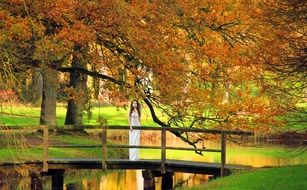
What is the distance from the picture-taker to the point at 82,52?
22797 mm

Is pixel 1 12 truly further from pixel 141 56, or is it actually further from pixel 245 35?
pixel 245 35

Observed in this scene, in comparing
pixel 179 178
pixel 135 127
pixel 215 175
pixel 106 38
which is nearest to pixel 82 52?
pixel 106 38

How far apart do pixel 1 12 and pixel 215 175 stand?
816cm

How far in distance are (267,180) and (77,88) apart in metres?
12.7

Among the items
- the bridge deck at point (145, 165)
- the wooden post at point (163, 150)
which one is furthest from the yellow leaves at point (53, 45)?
the wooden post at point (163, 150)

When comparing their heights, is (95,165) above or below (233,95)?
below

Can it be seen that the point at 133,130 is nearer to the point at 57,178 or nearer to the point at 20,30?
the point at 57,178

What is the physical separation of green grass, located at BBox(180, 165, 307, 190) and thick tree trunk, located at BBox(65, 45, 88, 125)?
7129mm

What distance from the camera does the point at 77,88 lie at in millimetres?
27750

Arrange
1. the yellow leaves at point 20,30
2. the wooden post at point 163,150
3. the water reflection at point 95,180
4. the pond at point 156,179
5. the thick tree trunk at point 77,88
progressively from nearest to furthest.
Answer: the yellow leaves at point 20,30
the wooden post at point 163,150
the thick tree trunk at point 77,88
the water reflection at point 95,180
the pond at point 156,179

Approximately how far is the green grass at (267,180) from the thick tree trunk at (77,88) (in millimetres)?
7129

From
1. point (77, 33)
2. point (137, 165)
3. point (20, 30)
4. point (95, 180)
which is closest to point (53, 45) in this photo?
point (77, 33)

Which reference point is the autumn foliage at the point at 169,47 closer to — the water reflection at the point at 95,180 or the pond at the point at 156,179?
the pond at the point at 156,179

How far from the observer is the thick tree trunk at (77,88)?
2297 centimetres
